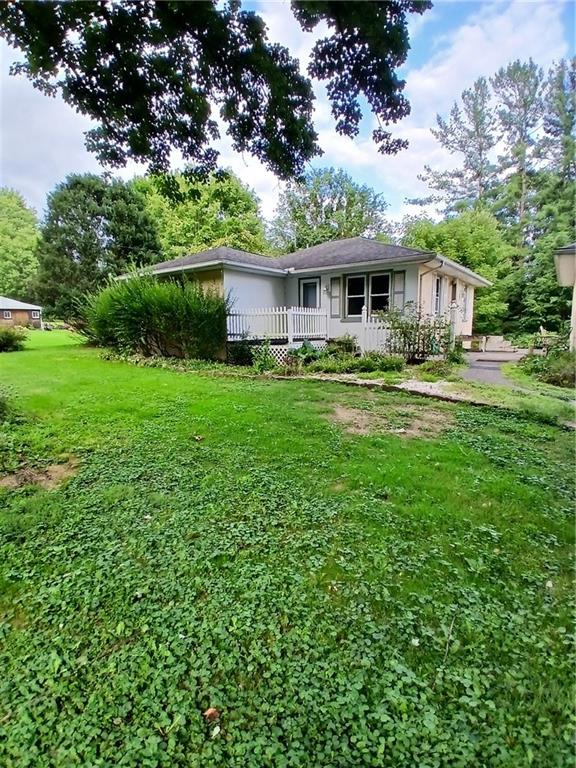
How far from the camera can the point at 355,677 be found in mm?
1668

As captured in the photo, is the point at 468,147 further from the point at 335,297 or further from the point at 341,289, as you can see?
the point at 335,297

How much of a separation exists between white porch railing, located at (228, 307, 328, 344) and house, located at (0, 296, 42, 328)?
27.3 meters

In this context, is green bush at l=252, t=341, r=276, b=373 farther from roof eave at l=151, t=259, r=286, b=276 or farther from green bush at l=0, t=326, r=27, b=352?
green bush at l=0, t=326, r=27, b=352

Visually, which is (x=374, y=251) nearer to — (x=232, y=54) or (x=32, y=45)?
(x=232, y=54)

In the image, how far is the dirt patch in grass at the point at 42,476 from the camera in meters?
3.46

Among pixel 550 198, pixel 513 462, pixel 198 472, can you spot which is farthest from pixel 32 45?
pixel 550 198

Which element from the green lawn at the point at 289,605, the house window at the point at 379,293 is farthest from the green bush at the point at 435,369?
the green lawn at the point at 289,605

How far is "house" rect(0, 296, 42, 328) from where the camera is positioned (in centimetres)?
3203

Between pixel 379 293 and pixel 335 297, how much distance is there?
147 cm

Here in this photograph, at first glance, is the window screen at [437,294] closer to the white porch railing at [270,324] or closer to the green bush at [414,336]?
the green bush at [414,336]

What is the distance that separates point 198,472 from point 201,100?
Result: 3857 mm

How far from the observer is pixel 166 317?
1109cm

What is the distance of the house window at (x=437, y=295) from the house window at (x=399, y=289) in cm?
172

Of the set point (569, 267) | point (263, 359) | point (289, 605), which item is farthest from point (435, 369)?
point (289, 605)
